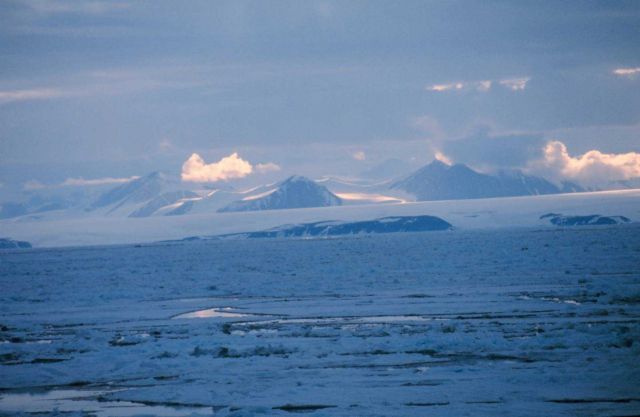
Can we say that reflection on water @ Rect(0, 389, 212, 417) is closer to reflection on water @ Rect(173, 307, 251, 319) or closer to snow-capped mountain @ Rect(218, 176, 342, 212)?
reflection on water @ Rect(173, 307, 251, 319)

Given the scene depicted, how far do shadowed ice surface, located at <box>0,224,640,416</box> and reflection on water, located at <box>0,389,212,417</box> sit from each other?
1.4 inches

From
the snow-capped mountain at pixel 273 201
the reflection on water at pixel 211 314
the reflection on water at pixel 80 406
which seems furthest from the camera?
the snow-capped mountain at pixel 273 201

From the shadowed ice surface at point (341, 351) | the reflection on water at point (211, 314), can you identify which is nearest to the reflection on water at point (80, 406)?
the shadowed ice surface at point (341, 351)

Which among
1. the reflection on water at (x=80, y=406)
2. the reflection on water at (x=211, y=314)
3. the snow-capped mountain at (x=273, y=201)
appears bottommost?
the reflection on water at (x=80, y=406)

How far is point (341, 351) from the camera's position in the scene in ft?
39.5

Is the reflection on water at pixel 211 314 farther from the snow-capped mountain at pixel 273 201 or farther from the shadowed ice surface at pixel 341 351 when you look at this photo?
the snow-capped mountain at pixel 273 201

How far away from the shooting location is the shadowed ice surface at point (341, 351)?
8.98m

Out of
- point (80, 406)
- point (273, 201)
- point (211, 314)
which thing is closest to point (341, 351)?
point (80, 406)

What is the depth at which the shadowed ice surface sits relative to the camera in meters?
8.98

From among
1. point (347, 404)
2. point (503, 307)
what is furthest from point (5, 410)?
point (503, 307)

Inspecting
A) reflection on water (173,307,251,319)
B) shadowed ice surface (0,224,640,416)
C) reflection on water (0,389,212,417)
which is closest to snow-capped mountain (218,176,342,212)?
shadowed ice surface (0,224,640,416)

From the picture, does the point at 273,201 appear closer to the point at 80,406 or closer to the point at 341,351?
the point at 341,351

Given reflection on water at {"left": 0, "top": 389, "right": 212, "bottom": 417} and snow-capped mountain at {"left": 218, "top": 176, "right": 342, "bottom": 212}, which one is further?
snow-capped mountain at {"left": 218, "top": 176, "right": 342, "bottom": 212}

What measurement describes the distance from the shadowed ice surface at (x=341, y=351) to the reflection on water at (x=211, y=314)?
0.09 m
